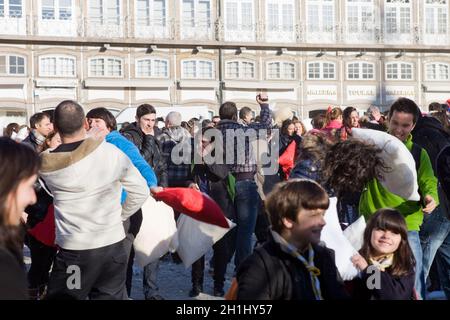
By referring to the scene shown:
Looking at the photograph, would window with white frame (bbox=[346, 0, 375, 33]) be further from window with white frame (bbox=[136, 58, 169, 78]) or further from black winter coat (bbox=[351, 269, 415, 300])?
black winter coat (bbox=[351, 269, 415, 300])

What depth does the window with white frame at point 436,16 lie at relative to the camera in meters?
34.2

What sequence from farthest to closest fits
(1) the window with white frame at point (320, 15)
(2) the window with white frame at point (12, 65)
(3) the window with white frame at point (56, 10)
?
(1) the window with white frame at point (320, 15), (3) the window with white frame at point (56, 10), (2) the window with white frame at point (12, 65)

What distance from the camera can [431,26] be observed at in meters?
34.2

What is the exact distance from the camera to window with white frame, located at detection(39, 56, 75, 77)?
2945 centimetres

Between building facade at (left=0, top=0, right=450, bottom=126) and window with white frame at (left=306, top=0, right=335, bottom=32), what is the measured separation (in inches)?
1.9

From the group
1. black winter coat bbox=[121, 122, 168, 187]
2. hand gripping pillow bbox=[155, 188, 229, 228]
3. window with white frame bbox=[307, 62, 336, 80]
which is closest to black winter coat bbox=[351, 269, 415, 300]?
hand gripping pillow bbox=[155, 188, 229, 228]

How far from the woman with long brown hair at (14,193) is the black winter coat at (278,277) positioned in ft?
3.01

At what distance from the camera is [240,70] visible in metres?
31.4

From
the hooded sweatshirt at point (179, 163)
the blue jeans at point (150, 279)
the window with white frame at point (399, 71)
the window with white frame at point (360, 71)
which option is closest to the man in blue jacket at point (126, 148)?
the blue jeans at point (150, 279)

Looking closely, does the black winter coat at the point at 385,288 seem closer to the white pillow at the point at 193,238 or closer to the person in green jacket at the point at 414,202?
the person in green jacket at the point at 414,202

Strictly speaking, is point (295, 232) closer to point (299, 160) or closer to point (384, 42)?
point (299, 160)

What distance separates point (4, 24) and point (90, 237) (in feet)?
89.8

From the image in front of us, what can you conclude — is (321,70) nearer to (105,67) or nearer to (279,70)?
(279,70)
